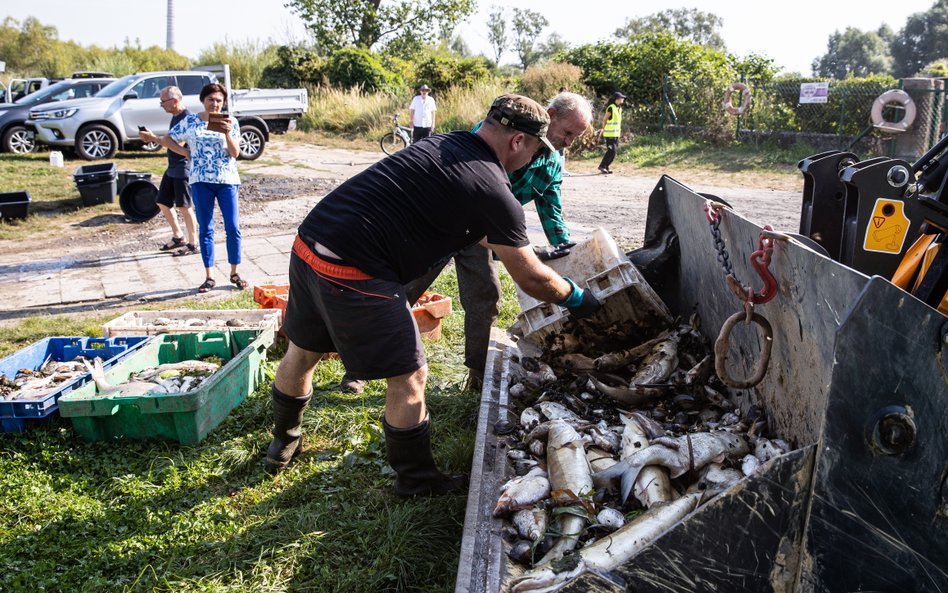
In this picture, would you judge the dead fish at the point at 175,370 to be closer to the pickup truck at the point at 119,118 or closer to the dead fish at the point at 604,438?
the dead fish at the point at 604,438

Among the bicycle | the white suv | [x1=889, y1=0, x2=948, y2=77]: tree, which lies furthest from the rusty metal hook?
[x1=889, y1=0, x2=948, y2=77]: tree

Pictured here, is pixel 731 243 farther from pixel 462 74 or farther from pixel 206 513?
pixel 462 74

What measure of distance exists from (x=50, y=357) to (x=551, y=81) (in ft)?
61.0

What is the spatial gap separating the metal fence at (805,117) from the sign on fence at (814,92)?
0.48ft

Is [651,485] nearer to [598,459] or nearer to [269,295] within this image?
[598,459]

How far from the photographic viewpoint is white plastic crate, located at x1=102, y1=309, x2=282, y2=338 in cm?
505

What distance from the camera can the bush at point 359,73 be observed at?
87.7 feet

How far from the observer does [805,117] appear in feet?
54.6

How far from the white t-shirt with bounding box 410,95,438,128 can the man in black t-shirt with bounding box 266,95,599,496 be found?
1460 cm

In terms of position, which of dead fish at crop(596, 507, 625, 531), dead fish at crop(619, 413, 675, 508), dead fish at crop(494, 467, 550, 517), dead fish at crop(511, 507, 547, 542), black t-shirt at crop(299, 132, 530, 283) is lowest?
dead fish at crop(511, 507, 547, 542)

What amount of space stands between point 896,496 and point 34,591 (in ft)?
9.51

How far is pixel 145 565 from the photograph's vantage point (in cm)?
297

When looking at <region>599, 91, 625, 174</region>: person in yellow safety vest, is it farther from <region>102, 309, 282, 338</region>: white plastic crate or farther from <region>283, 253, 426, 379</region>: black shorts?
<region>283, 253, 426, 379</region>: black shorts

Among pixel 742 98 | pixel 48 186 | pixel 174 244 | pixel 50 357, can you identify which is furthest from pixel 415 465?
pixel 742 98
